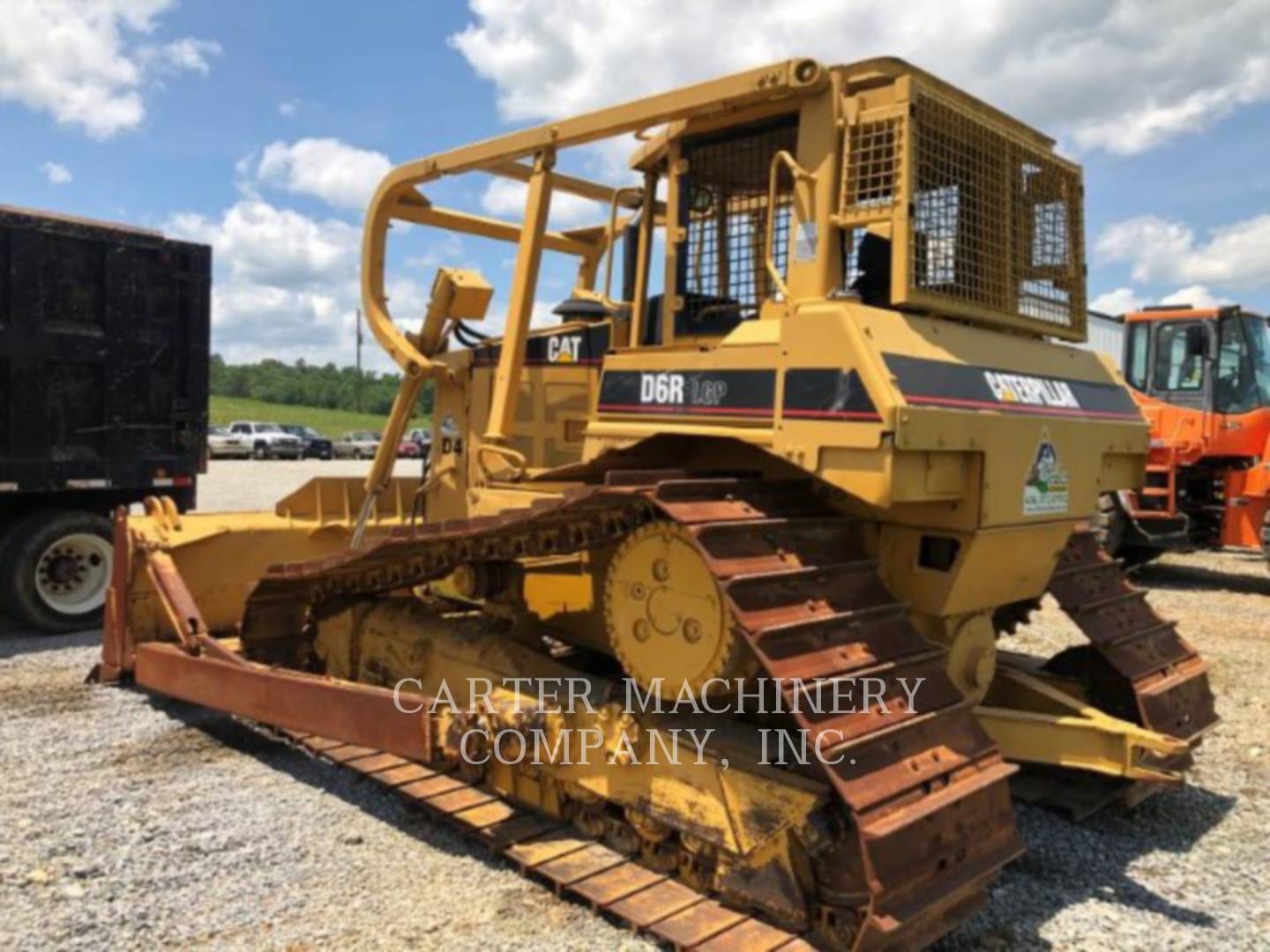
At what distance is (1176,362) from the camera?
12.2 m

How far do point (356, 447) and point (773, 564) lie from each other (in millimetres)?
45422

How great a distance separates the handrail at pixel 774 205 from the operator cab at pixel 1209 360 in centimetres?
912

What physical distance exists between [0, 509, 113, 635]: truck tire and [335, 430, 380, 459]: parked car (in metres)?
38.2

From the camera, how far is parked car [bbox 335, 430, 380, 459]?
46.5 metres

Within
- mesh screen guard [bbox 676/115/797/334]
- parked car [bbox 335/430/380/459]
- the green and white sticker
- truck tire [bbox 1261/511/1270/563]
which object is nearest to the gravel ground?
the green and white sticker

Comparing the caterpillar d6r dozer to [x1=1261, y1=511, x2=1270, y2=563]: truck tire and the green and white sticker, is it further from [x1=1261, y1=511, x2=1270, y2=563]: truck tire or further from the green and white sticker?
[x1=1261, y1=511, x2=1270, y2=563]: truck tire

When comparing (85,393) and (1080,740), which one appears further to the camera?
(85,393)

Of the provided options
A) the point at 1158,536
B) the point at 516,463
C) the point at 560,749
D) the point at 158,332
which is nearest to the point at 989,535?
the point at 560,749

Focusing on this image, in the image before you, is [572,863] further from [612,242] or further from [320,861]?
[612,242]

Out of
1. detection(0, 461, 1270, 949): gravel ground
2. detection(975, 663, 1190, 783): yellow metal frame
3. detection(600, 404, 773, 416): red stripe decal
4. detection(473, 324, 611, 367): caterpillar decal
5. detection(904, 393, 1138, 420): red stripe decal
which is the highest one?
detection(473, 324, 611, 367): caterpillar decal

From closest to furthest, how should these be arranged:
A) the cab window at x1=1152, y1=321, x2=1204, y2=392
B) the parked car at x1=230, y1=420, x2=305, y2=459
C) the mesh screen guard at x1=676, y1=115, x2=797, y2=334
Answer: the mesh screen guard at x1=676, y1=115, x2=797, y2=334
the cab window at x1=1152, y1=321, x2=1204, y2=392
the parked car at x1=230, y1=420, x2=305, y2=459

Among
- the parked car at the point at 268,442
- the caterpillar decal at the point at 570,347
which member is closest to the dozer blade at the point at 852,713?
the caterpillar decal at the point at 570,347

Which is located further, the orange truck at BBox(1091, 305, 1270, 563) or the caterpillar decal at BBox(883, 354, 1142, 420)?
the orange truck at BBox(1091, 305, 1270, 563)

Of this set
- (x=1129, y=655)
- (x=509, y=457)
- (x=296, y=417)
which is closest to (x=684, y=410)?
(x=509, y=457)
